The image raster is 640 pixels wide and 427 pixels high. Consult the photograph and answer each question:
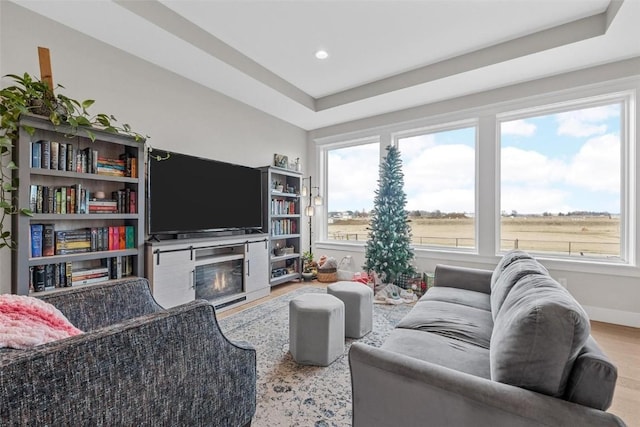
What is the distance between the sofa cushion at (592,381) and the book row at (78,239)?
3156 mm

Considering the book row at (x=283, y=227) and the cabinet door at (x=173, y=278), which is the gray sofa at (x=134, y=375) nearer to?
the cabinet door at (x=173, y=278)

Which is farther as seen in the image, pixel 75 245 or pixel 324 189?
pixel 324 189

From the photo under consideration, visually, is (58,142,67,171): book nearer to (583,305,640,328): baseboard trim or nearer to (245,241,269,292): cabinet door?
(245,241,269,292): cabinet door

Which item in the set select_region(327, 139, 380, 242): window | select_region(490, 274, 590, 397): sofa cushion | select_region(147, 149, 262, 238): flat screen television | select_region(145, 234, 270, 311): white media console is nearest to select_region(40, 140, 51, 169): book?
select_region(147, 149, 262, 238): flat screen television

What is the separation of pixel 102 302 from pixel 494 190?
4.15 m

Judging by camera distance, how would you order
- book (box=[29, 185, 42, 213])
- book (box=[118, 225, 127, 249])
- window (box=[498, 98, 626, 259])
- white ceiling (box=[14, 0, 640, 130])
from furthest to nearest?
1. window (box=[498, 98, 626, 259])
2. book (box=[118, 225, 127, 249])
3. white ceiling (box=[14, 0, 640, 130])
4. book (box=[29, 185, 42, 213])

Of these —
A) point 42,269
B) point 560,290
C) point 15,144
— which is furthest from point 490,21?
point 42,269

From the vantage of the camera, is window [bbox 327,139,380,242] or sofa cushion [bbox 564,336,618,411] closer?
sofa cushion [bbox 564,336,618,411]

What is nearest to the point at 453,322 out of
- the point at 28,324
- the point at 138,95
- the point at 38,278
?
the point at 28,324

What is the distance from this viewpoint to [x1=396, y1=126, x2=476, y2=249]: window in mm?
4023

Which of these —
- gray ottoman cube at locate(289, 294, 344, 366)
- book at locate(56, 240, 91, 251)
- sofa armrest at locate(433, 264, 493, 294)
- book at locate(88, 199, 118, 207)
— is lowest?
gray ottoman cube at locate(289, 294, 344, 366)

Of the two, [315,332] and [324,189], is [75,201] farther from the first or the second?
[324,189]

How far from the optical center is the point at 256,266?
389cm

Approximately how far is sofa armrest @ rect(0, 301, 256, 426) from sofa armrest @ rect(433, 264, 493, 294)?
201 cm
